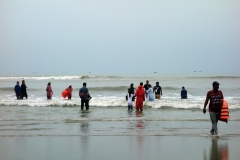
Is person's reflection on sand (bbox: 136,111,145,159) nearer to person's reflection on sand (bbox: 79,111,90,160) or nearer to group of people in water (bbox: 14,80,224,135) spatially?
person's reflection on sand (bbox: 79,111,90,160)

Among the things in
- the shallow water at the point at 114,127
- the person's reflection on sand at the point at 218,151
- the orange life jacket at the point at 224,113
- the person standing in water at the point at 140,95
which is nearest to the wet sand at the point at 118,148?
the person's reflection on sand at the point at 218,151

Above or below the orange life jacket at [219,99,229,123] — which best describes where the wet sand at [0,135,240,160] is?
below

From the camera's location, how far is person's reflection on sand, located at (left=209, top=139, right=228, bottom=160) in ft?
26.9

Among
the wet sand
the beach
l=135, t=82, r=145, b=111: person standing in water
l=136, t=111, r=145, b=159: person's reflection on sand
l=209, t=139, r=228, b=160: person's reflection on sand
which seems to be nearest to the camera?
l=209, t=139, r=228, b=160: person's reflection on sand

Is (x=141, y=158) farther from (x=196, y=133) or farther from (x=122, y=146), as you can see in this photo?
(x=196, y=133)

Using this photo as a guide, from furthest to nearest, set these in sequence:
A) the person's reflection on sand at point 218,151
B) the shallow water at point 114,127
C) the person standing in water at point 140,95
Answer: the person standing in water at point 140,95, the shallow water at point 114,127, the person's reflection on sand at point 218,151

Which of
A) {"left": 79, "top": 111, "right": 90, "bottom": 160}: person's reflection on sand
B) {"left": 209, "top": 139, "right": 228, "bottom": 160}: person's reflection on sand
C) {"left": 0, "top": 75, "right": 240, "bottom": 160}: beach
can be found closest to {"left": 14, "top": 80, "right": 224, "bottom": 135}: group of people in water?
{"left": 0, "top": 75, "right": 240, "bottom": 160}: beach

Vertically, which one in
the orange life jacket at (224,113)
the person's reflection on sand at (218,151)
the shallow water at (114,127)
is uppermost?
the orange life jacket at (224,113)

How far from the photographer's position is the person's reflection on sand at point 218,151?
8.20 metres

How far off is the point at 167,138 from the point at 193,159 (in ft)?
8.92

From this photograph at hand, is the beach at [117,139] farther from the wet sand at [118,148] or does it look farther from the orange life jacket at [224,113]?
the orange life jacket at [224,113]

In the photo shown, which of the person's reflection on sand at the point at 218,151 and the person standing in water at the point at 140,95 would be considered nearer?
the person's reflection on sand at the point at 218,151

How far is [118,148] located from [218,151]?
246 cm

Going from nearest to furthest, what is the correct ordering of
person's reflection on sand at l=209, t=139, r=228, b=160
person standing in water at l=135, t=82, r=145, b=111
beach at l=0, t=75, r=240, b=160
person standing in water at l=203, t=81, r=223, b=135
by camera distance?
person's reflection on sand at l=209, t=139, r=228, b=160 < beach at l=0, t=75, r=240, b=160 < person standing in water at l=203, t=81, r=223, b=135 < person standing in water at l=135, t=82, r=145, b=111
